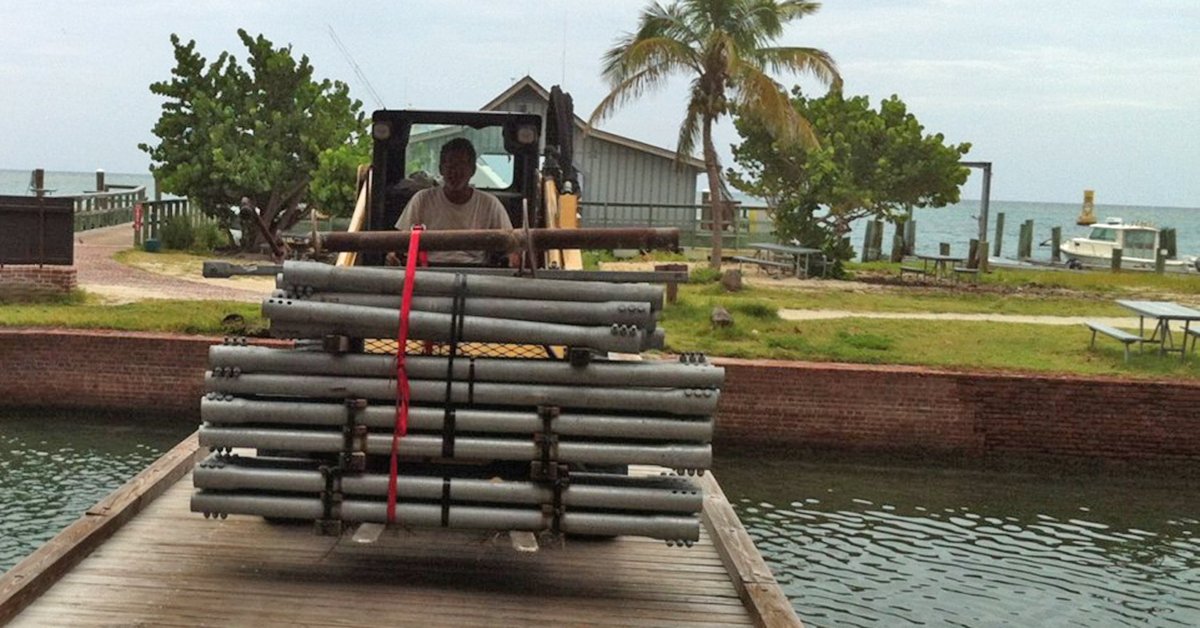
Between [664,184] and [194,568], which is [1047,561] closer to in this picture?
[194,568]

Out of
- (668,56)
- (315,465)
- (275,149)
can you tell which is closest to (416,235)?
(315,465)

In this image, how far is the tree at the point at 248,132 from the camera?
98.3 feet

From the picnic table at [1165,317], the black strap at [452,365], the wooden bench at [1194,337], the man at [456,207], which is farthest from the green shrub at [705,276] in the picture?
the black strap at [452,365]

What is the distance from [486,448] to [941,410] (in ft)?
35.7

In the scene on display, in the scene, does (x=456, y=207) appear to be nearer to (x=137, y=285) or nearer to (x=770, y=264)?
(x=137, y=285)

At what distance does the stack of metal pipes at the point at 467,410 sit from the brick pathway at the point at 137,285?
1502cm

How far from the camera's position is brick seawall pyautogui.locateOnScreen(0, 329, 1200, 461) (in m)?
16.2

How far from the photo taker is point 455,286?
6469mm

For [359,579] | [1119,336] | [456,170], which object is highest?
[456,170]

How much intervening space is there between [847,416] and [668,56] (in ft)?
44.3

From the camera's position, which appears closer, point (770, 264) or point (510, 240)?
point (510, 240)

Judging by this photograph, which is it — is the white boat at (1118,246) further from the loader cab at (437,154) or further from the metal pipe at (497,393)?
the metal pipe at (497,393)

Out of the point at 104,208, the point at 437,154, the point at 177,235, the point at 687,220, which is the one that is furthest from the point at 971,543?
the point at 104,208

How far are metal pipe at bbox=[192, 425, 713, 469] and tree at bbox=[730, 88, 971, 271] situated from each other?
26707 millimetres
